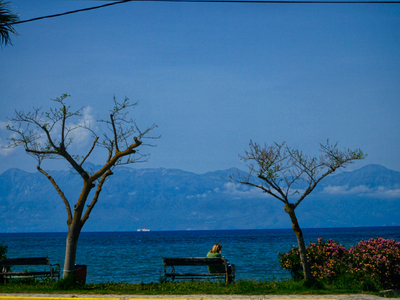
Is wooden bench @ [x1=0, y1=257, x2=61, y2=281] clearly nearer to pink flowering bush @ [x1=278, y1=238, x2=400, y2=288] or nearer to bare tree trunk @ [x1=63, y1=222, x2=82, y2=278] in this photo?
bare tree trunk @ [x1=63, y1=222, x2=82, y2=278]

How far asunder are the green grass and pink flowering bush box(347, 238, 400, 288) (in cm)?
61

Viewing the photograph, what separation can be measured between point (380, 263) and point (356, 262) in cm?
63

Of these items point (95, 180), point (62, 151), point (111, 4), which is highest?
point (111, 4)

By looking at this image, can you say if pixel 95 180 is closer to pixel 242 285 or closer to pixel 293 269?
pixel 242 285

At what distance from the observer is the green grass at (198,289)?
33.8 feet

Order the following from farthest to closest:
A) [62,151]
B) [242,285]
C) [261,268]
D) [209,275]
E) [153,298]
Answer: [261,268] → [209,275] → [62,151] → [242,285] → [153,298]

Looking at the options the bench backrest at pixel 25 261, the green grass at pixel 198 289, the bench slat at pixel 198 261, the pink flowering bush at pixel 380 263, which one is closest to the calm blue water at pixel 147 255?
the bench slat at pixel 198 261

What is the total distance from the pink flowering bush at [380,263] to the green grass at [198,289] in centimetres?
61

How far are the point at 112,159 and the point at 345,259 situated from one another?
7265 mm

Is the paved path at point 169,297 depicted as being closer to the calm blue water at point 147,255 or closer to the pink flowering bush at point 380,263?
the pink flowering bush at point 380,263

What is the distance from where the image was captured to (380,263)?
11.3 metres

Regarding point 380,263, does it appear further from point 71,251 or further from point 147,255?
point 147,255

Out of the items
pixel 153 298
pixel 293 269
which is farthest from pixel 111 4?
pixel 293 269

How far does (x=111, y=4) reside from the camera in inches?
435
